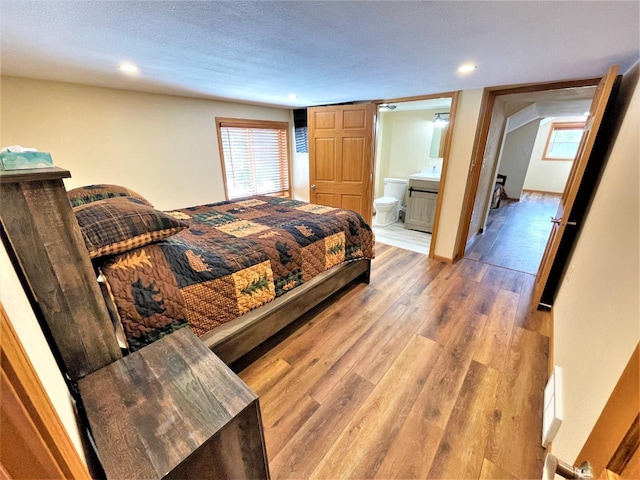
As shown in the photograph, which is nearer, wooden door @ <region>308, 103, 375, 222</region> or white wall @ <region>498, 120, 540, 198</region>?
wooden door @ <region>308, 103, 375, 222</region>

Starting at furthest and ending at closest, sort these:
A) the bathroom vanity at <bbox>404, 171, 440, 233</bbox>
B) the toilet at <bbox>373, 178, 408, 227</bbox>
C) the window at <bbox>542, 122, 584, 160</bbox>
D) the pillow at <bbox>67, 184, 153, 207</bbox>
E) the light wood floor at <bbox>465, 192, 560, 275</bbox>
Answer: the window at <bbox>542, 122, 584, 160</bbox>, the toilet at <bbox>373, 178, 408, 227</bbox>, the bathroom vanity at <bbox>404, 171, 440, 233</bbox>, the light wood floor at <bbox>465, 192, 560, 275</bbox>, the pillow at <bbox>67, 184, 153, 207</bbox>

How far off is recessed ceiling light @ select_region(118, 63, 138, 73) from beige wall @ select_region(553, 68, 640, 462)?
123 inches

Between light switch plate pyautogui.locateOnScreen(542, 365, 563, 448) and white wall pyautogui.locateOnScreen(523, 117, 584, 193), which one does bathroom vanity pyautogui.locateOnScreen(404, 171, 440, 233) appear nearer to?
light switch plate pyautogui.locateOnScreen(542, 365, 563, 448)

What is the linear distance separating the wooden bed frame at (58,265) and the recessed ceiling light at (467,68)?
252 cm

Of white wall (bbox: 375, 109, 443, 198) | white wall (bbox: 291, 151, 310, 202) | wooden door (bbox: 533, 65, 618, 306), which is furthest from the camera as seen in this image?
white wall (bbox: 375, 109, 443, 198)

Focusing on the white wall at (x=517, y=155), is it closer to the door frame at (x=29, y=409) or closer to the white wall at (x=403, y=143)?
the white wall at (x=403, y=143)

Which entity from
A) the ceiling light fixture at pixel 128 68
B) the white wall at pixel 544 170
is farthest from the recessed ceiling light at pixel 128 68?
the white wall at pixel 544 170

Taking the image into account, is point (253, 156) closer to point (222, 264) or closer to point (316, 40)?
point (316, 40)

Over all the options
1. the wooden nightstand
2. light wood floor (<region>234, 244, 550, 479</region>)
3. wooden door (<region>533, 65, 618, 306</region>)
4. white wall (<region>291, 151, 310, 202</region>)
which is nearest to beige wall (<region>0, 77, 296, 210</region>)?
white wall (<region>291, 151, 310, 202</region>)

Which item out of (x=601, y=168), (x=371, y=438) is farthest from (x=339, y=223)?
(x=601, y=168)

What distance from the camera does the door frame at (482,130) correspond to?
7.77 ft

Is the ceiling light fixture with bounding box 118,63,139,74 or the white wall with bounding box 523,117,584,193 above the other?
the ceiling light fixture with bounding box 118,63,139,74

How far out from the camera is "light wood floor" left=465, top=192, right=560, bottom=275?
335cm

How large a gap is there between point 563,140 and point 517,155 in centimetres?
198
